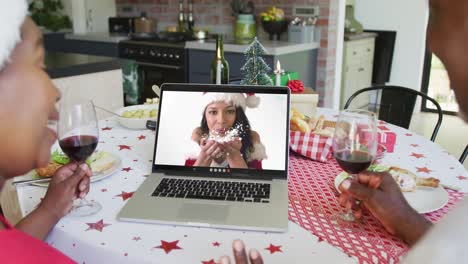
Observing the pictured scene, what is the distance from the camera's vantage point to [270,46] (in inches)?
132

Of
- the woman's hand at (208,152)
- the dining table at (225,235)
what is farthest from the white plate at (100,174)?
the woman's hand at (208,152)

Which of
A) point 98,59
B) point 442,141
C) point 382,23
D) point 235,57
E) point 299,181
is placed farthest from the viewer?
point 382,23

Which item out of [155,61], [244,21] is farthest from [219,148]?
[155,61]

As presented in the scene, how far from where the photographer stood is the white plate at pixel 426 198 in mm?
1063

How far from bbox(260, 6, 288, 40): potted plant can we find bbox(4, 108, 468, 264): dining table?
8.61ft

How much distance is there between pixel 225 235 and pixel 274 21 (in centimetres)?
298

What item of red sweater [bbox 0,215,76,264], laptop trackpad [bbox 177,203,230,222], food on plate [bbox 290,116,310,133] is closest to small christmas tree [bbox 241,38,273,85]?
food on plate [bbox 290,116,310,133]

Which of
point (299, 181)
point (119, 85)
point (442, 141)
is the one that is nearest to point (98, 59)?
point (119, 85)

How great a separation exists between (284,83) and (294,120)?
0.36 m

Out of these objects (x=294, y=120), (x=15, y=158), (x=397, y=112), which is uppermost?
(x=15, y=158)

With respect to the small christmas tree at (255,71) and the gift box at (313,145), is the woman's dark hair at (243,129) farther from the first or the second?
the small christmas tree at (255,71)

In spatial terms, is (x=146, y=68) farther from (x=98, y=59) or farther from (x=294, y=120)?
(x=294, y=120)

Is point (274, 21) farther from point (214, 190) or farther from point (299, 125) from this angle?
point (214, 190)

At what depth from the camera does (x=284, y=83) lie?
1.79m
